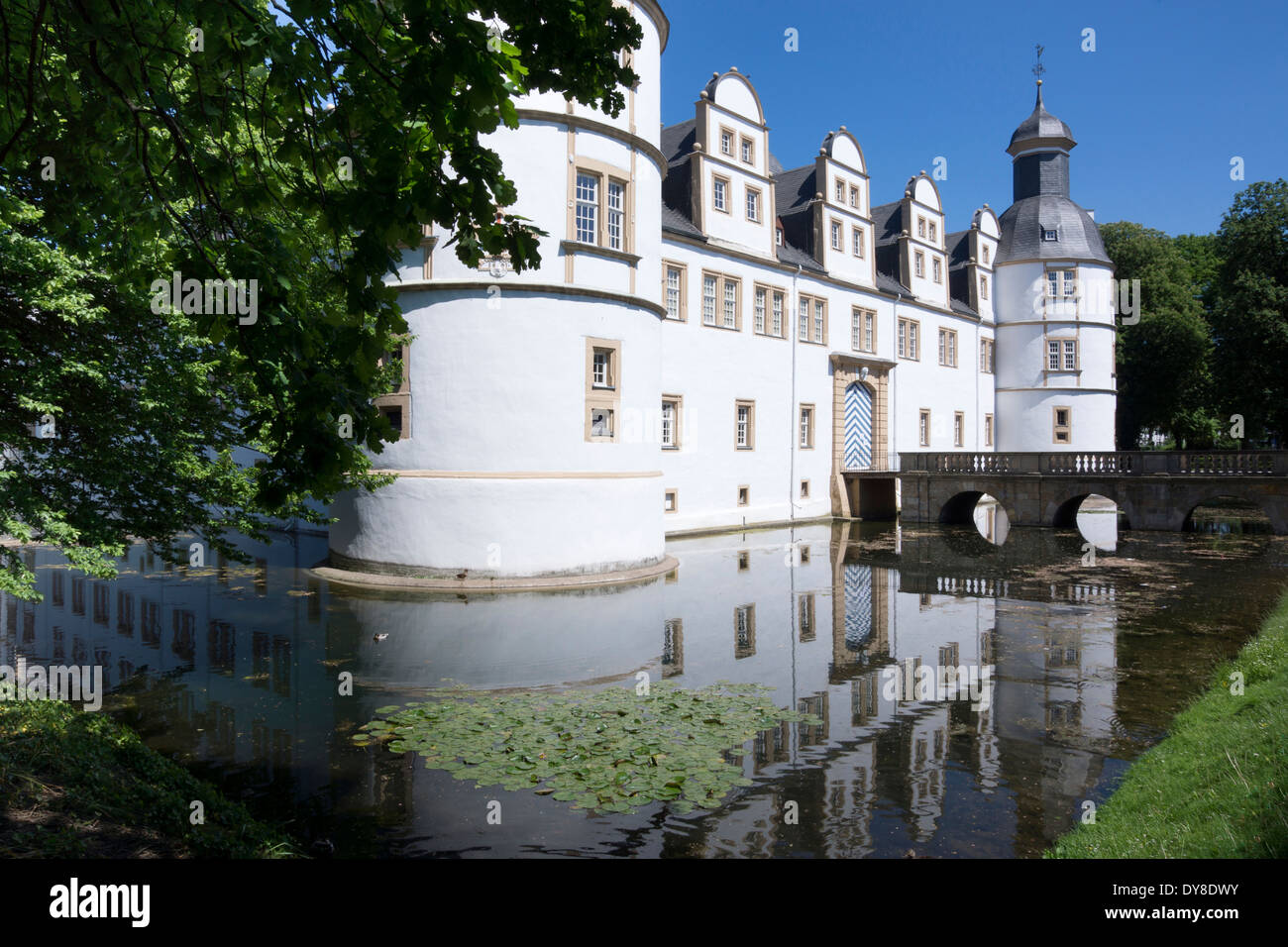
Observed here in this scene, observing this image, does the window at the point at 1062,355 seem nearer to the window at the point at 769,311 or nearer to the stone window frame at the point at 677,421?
the window at the point at 769,311

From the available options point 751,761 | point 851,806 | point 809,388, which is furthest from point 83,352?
point 809,388

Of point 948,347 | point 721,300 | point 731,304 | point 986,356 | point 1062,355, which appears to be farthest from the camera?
point 986,356

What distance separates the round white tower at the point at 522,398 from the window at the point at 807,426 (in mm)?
15296

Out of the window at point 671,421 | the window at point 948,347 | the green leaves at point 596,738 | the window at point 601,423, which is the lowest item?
the green leaves at point 596,738

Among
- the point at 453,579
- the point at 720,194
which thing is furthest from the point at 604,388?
the point at 720,194

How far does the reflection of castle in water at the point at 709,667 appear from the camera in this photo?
6.35 m

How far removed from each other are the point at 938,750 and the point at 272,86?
7.13 metres

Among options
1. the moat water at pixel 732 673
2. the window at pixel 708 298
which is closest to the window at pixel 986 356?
the window at pixel 708 298

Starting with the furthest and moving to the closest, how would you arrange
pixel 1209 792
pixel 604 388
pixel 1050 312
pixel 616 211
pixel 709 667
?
pixel 1050 312 < pixel 616 211 < pixel 604 388 < pixel 709 667 < pixel 1209 792

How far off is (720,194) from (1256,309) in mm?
21649

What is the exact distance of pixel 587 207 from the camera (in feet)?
58.4

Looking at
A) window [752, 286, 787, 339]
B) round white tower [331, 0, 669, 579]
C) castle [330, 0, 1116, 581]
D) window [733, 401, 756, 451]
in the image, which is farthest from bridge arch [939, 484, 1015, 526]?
round white tower [331, 0, 669, 579]

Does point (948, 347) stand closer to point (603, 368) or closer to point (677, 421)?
point (677, 421)

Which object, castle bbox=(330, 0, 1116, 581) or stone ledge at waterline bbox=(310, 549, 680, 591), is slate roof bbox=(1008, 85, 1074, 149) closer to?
castle bbox=(330, 0, 1116, 581)
